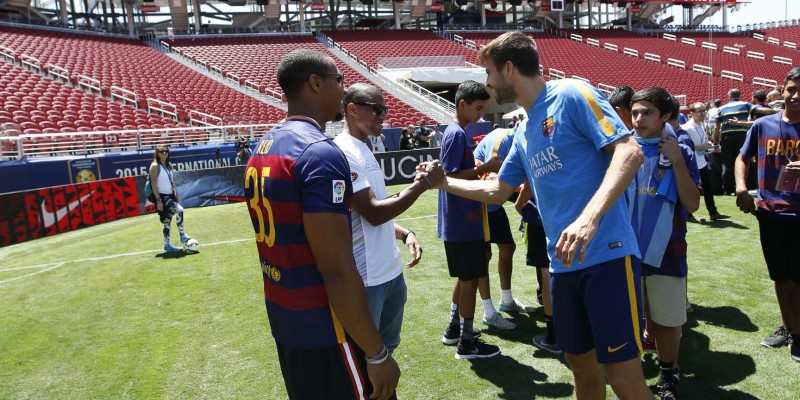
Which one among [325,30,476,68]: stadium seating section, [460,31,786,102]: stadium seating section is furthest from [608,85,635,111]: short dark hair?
[460,31,786,102]: stadium seating section

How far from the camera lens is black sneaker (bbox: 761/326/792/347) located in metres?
4.19

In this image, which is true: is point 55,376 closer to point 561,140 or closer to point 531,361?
point 531,361

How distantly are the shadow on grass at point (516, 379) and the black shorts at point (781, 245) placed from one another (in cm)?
179

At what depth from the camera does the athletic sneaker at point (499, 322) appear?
4984mm

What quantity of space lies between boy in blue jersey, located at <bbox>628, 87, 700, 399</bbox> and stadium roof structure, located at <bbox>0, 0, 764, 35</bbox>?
3938cm

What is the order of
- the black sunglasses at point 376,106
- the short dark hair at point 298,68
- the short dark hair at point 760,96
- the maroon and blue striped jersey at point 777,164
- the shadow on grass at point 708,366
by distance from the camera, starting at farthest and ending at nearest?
the short dark hair at point 760,96 < the maroon and blue striped jersey at point 777,164 < the shadow on grass at point 708,366 < the black sunglasses at point 376,106 < the short dark hair at point 298,68

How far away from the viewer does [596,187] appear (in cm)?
253

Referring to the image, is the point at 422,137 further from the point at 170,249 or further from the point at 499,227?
the point at 499,227

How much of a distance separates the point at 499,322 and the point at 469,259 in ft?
3.23

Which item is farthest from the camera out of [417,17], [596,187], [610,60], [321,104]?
[417,17]

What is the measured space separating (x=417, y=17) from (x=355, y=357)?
155 feet

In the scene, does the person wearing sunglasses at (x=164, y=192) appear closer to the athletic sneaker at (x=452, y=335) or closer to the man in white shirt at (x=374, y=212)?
the athletic sneaker at (x=452, y=335)

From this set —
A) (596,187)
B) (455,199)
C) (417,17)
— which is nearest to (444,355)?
(455,199)

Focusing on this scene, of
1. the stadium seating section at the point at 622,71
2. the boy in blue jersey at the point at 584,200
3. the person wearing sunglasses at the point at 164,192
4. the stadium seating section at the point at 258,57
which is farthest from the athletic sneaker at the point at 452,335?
the stadium seating section at the point at 622,71
